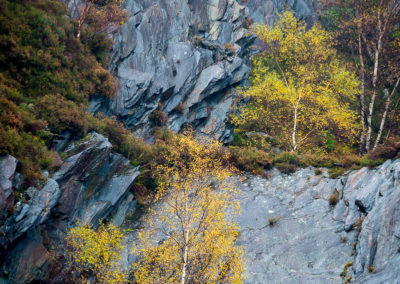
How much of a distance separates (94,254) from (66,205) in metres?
3.31

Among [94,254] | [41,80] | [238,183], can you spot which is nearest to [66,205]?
[94,254]

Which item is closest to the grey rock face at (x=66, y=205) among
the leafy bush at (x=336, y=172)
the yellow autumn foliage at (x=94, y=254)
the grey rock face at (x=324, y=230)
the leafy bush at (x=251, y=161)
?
the yellow autumn foliage at (x=94, y=254)

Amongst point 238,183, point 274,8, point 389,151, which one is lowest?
point 238,183

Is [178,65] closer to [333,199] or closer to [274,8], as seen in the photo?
[333,199]

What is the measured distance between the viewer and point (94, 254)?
41.4ft

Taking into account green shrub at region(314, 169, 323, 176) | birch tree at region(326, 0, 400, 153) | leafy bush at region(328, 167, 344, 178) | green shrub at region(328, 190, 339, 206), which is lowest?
green shrub at region(328, 190, 339, 206)

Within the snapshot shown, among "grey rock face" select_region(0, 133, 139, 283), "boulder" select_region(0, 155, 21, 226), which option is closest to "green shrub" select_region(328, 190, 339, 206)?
"grey rock face" select_region(0, 133, 139, 283)

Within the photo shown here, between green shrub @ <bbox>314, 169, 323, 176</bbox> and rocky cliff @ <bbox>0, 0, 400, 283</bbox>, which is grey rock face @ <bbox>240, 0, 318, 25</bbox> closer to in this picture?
rocky cliff @ <bbox>0, 0, 400, 283</bbox>

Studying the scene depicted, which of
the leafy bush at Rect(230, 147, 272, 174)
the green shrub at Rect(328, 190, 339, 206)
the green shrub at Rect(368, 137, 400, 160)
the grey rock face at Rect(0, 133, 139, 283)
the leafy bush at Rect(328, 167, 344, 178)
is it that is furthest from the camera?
the leafy bush at Rect(230, 147, 272, 174)

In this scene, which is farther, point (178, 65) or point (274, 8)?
point (274, 8)

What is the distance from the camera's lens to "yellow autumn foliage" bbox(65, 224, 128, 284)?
12367 millimetres

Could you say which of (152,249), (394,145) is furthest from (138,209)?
(394,145)

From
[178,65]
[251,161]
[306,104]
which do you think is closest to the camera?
[251,161]

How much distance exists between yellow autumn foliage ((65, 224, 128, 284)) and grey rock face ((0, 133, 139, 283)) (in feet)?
2.97
